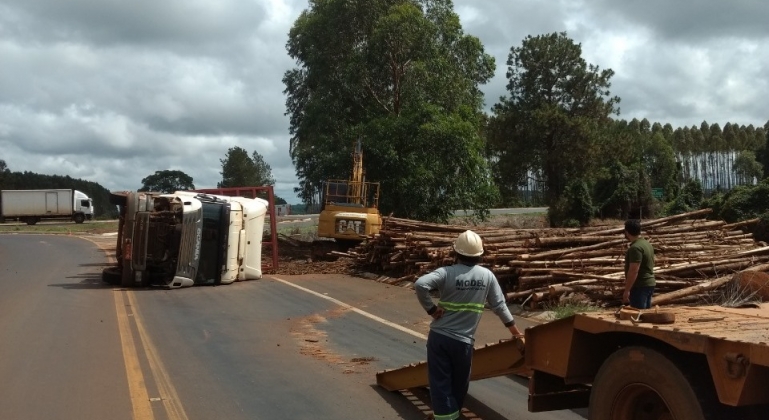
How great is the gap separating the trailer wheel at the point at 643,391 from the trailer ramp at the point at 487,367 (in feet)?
3.16

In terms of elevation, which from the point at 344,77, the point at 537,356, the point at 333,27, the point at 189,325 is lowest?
the point at 189,325

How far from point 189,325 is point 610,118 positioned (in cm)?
6016

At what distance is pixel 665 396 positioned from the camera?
4.23 meters

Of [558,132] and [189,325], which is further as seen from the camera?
[558,132]

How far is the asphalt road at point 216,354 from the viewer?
274 inches

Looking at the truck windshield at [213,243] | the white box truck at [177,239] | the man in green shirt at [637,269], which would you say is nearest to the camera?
the man in green shirt at [637,269]

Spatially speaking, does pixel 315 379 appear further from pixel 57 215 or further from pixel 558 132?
pixel 57 215

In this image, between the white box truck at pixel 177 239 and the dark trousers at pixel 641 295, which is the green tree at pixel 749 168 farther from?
the dark trousers at pixel 641 295

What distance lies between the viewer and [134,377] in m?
8.12

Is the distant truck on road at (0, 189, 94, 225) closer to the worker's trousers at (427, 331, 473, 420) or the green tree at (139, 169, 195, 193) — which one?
the green tree at (139, 169, 195, 193)

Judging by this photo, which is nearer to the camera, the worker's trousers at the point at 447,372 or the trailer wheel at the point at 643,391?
the trailer wheel at the point at 643,391

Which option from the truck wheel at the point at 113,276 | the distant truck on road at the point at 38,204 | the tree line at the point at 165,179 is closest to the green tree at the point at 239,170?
the tree line at the point at 165,179

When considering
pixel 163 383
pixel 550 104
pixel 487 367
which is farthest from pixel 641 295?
pixel 550 104

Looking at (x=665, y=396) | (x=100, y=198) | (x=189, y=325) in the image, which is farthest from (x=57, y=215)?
(x=665, y=396)
